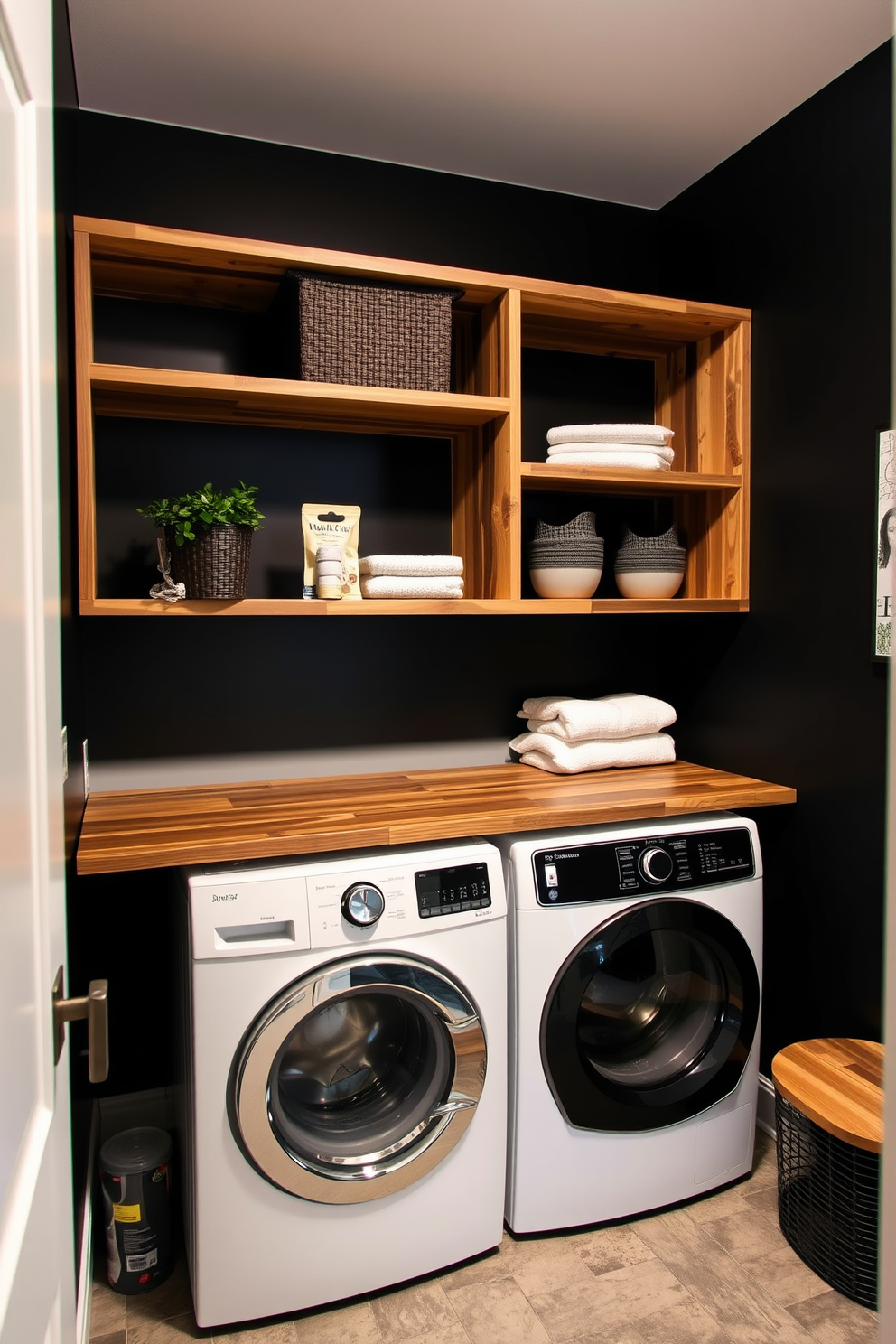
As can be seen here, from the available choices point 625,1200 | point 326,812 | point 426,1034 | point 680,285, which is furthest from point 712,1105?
point 680,285

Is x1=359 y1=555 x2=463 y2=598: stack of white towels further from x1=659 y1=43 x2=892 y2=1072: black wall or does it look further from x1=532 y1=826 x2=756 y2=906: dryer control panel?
x1=659 y1=43 x2=892 y2=1072: black wall

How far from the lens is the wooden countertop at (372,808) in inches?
71.0

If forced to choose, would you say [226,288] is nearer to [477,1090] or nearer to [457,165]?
[457,165]

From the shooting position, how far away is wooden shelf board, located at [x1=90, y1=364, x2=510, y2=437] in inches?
77.7

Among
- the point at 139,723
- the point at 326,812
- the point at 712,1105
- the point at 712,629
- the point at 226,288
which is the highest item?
the point at 226,288

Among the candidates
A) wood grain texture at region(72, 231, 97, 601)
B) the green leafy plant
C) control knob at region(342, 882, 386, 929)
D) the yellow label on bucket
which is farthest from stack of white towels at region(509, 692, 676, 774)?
the yellow label on bucket

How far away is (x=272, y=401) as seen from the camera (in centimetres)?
213

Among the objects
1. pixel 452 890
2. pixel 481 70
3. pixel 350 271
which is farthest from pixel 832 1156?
pixel 481 70

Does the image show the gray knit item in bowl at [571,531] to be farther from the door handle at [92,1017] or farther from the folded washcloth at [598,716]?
the door handle at [92,1017]

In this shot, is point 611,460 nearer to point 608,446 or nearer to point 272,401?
point 608,446

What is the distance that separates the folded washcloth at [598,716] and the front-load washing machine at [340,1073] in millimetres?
596

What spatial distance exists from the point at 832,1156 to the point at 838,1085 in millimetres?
139

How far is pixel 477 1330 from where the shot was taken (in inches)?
70.8

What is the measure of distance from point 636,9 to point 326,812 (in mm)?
1830
